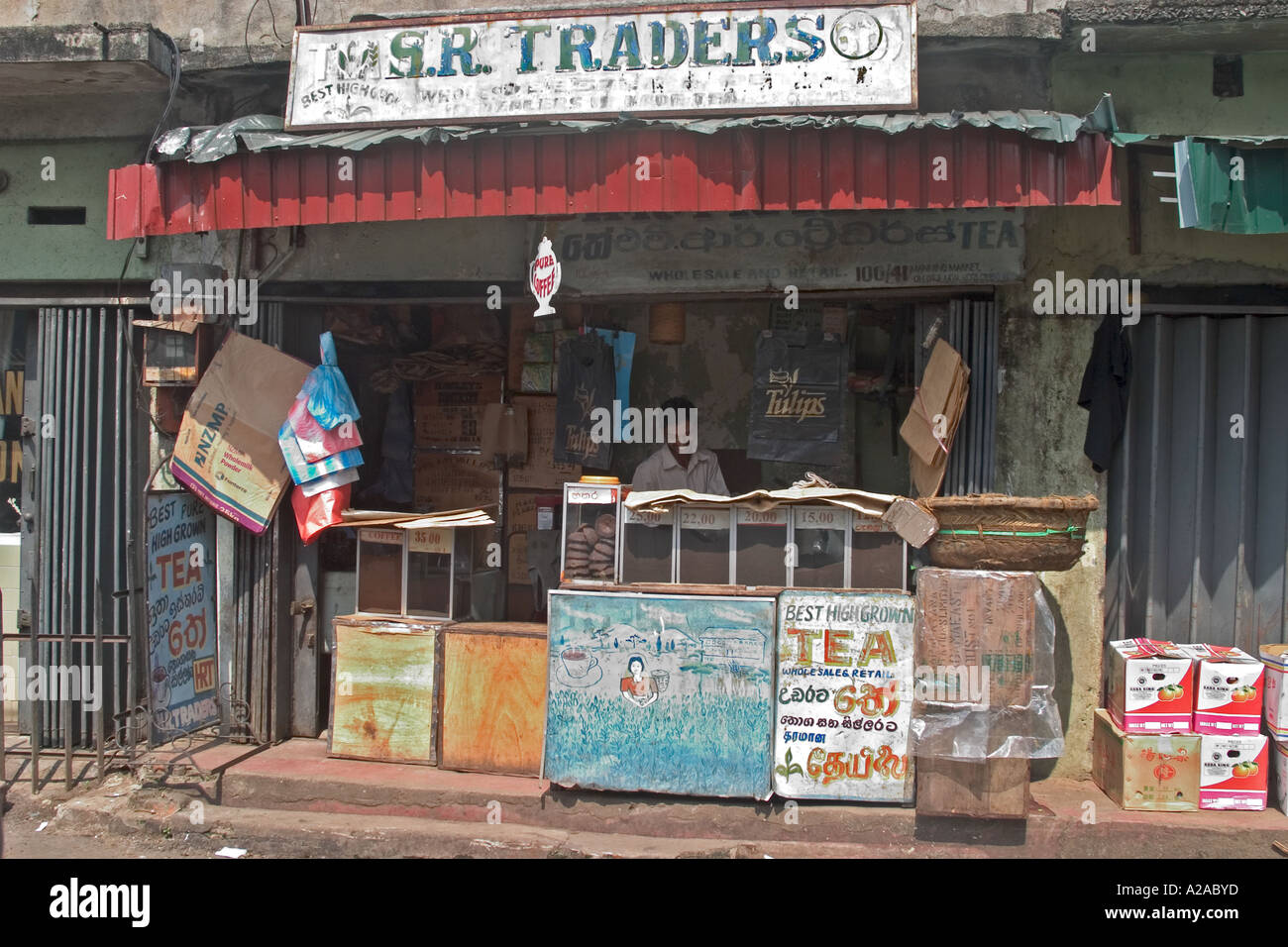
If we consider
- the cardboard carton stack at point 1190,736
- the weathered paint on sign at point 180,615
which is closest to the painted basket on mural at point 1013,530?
the cardboard carton stack at point 1190,736

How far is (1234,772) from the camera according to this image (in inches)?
236

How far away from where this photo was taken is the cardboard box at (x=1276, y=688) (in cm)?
596

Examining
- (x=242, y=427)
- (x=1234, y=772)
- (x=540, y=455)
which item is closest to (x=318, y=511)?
(x=242, y=427)

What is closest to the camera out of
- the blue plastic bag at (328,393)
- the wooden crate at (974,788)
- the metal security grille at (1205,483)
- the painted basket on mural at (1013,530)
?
the painted basket on mural at (1013,530)

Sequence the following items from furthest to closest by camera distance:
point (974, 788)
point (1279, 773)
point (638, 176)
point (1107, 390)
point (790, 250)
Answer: point (790, 250)
point (1107, 390)
point (1279, 773)
point (638, 176)
point (974, 788)

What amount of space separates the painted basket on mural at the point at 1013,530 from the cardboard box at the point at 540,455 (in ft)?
10.9

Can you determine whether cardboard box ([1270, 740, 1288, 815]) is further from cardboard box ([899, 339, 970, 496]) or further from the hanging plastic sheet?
the hanging plastic sheet

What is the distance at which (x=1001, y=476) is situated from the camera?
255 inches

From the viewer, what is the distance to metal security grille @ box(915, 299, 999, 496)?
21.1 ft

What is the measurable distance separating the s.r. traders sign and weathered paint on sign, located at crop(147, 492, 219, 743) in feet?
8.92

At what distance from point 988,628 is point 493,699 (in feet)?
9.96

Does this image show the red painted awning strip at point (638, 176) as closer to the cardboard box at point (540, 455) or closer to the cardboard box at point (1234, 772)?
the cardboard box at point (540, 455)

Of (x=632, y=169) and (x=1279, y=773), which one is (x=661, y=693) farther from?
(x=1279, y=773)

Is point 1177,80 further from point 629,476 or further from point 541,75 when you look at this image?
point 629,476
